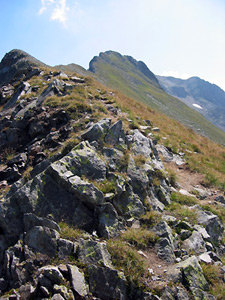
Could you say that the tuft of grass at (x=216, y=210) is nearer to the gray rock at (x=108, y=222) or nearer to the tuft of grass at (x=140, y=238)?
the tuft of grass at (x=140, y=238)

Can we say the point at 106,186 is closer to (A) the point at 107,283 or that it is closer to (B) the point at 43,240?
(B) the point at 43,240

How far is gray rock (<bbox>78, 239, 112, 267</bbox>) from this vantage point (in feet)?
24.5

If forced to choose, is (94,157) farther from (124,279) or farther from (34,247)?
(124,279)

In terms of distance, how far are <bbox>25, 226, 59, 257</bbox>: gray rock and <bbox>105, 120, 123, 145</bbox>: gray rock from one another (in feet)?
20.1

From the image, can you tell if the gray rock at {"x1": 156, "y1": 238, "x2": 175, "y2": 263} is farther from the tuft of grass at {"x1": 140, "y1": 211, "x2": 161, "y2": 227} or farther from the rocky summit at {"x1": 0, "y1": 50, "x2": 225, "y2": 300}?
the tuft of grass at {"x1": 140, "y1": 211, "x2": 161, "y2": 227}

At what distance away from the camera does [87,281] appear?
7102mm

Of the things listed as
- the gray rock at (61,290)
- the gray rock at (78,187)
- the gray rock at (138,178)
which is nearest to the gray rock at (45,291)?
the gray rock at (61,290)

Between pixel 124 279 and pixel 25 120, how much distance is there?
46.2ft

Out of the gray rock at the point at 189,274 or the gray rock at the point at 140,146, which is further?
the gray rock at the point at 140,146

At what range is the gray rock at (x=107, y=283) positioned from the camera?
6945 mm

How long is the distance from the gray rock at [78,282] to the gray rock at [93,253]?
41 centimetres

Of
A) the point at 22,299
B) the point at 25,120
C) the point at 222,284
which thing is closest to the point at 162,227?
the point at 222,284

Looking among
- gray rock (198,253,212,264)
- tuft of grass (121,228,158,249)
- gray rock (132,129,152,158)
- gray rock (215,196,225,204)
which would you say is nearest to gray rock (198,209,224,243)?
gray rock (198,253,212,264)

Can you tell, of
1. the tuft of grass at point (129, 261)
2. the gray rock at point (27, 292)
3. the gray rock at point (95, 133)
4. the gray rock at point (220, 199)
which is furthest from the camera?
the gray rock at point (220, 199)
